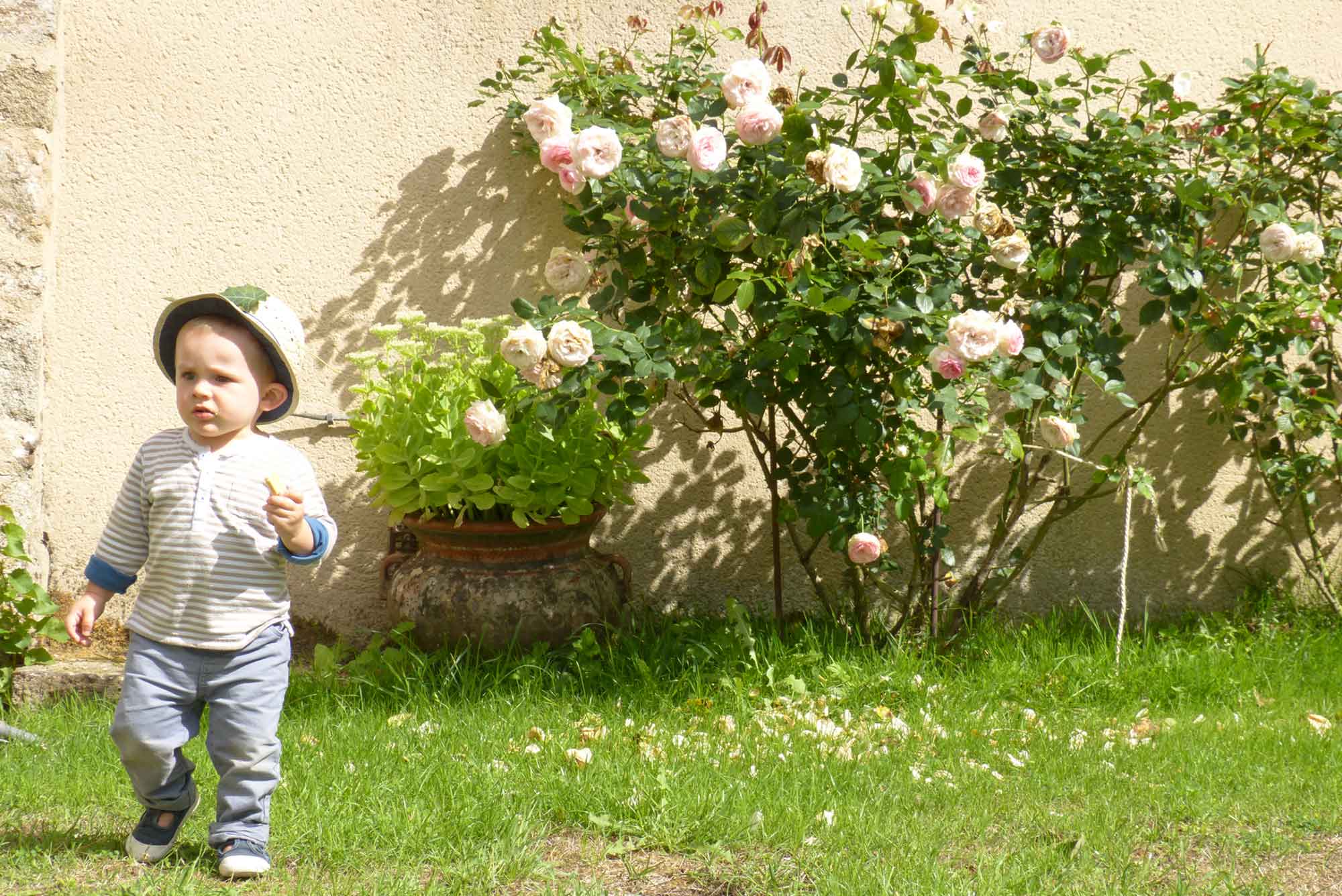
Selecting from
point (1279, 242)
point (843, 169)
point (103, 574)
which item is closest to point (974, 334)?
point (843, 169)

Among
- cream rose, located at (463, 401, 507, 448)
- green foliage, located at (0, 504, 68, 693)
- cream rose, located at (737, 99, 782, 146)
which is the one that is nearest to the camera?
cream rose, located at (737, 99, 782, 146)

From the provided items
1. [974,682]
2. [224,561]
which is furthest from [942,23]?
[224,561]

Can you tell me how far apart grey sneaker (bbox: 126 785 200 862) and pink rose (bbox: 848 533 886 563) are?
1947 mm

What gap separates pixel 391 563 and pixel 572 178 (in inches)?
60.7

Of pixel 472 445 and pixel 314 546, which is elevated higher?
pixel 472 445

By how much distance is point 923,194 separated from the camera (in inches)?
124

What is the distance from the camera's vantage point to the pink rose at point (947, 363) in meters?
3.08

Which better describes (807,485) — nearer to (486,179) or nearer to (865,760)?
(865,760)

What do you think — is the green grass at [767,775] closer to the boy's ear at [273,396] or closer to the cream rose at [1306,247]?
the boy's ear at [273,396]

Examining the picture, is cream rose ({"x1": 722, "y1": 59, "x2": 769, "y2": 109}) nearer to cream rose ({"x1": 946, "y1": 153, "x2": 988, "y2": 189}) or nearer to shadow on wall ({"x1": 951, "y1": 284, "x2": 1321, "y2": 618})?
cream rose ({"x1": 946, "y1": 153, "x2": 988, "y2": 189})

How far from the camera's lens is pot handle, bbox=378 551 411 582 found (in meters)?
3.90

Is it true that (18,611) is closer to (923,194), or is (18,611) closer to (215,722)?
(215,722)

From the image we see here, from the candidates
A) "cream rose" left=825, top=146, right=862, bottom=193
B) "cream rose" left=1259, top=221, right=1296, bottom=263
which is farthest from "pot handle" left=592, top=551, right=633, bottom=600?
"cream rose" left=1259, top=221, right=1296, bottom=263

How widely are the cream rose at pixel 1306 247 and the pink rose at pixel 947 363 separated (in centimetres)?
122
